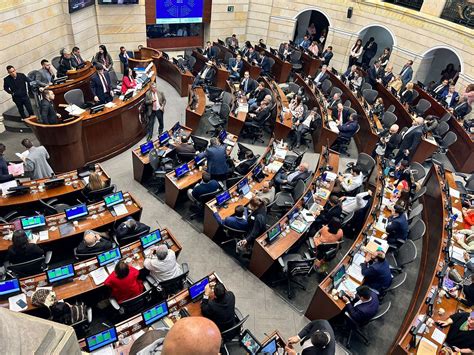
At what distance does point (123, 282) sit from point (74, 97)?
23.0 feet

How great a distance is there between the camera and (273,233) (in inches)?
269

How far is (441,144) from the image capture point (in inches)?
437

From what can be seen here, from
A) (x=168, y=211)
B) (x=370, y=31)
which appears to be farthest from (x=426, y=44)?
(x=168, y=211)

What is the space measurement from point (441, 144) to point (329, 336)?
872cm

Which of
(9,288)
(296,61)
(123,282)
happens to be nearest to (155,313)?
(123,282)

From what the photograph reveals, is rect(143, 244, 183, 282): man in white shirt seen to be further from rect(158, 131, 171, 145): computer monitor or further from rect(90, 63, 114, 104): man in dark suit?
rect(90, 63, 114, 104): man in dark suit

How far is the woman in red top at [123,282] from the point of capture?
5277mm

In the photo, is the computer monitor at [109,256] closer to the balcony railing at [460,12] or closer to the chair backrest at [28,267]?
the chair backrest at [28,267]

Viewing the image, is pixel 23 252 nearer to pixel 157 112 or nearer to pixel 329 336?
pixel 329 336

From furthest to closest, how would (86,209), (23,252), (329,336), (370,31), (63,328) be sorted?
1. (370,31)
2. (86,209)
3. (23,252)
4. (329,336)
5. (63,328)

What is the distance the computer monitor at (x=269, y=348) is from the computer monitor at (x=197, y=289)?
126 centimetres


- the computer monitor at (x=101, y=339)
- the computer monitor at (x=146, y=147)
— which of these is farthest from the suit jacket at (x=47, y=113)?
the computer monitor at (x=101, y=339)

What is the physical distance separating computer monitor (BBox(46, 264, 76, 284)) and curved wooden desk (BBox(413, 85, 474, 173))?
35.8 ft

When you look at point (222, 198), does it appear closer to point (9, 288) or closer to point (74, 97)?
point (9, 288)
